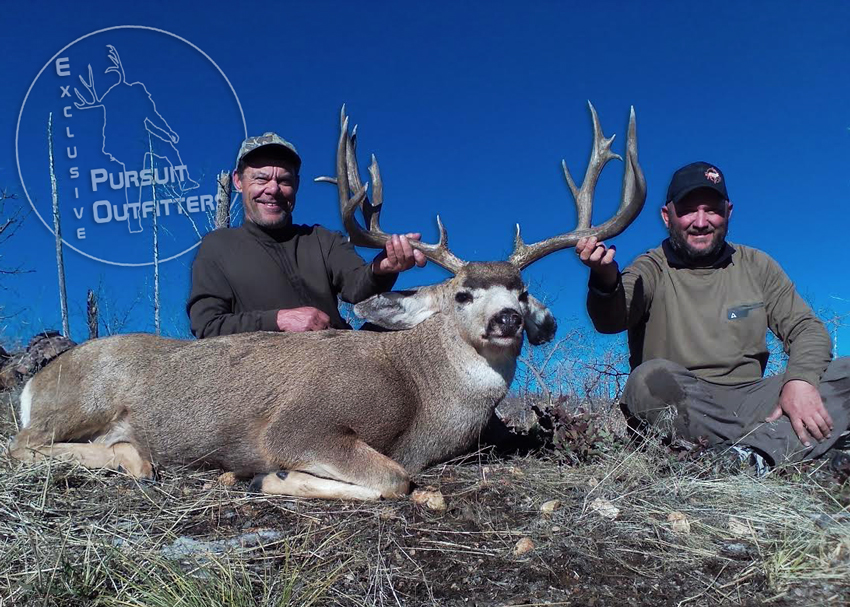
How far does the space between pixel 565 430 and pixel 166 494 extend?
286cm

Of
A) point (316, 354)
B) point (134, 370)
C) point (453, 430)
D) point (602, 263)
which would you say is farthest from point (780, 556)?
point (134, 370)

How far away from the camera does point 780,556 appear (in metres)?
3.10

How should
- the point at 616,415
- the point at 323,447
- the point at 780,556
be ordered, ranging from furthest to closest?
the point at 616,415 < the point at 323,447 < the point at 780,556

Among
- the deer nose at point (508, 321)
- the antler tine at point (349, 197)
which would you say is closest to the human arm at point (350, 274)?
the antler tine at point (349, 197)

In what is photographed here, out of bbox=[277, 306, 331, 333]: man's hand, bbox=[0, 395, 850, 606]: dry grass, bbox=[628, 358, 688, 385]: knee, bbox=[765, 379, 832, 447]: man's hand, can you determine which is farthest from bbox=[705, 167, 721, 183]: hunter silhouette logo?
bbox=[277, 306, 331, 333]: man's hand

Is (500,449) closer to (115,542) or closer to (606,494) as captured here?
(606,494)

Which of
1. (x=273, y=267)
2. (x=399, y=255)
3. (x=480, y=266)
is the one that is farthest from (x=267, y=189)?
(x=480, y=266)

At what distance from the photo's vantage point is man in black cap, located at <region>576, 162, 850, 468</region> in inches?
211

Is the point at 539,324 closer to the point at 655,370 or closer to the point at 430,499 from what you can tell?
the point at 655,370

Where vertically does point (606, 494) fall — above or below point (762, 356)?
below

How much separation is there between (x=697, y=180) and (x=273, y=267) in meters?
3.80

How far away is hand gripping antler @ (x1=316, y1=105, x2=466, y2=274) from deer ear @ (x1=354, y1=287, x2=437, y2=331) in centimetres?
31

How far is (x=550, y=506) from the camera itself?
3.82m

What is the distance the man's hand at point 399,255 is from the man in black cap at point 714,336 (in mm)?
1246
